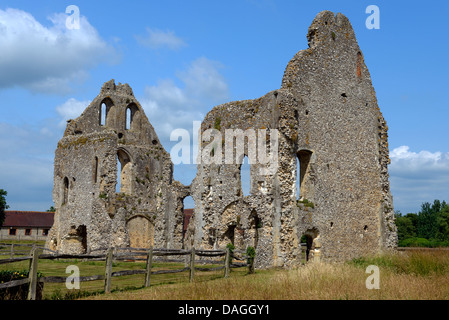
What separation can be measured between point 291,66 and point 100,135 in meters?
12.0

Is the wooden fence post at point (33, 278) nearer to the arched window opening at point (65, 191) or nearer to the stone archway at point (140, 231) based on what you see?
the stone archway at point (140, 231)

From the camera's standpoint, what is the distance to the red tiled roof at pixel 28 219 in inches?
2402

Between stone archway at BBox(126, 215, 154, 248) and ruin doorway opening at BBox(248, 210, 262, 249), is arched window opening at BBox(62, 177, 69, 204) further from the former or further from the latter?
ruin doorway opening at BBox(248, 210, 262, 249)

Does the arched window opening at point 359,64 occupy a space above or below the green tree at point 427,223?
above

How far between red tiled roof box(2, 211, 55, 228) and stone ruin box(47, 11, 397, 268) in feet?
122

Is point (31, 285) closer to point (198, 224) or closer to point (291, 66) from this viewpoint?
point (198, 224)

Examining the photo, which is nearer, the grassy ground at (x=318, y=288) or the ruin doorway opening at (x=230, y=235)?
the grassy ground at (x=318, y=288)

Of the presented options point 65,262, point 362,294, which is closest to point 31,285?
point 362,294

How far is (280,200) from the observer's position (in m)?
17.8

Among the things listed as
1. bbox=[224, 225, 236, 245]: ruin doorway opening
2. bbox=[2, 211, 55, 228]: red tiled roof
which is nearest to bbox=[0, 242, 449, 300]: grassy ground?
bbox=[224, 225, 236, 245]: ruin doorway opening

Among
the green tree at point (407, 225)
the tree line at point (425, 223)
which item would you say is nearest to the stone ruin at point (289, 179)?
the tree line at point (425, 223)

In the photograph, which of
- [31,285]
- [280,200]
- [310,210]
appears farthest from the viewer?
[310,210]

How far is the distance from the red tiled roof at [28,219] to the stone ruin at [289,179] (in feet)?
122

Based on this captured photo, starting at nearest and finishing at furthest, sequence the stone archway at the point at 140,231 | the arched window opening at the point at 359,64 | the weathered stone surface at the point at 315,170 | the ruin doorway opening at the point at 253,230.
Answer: the weathered stone surface at the point at 315,170 < the ruin doorway opening at the point at 253,230 < the arched window opening at the point at 359,64 < the stone archway at the point at 140,231
